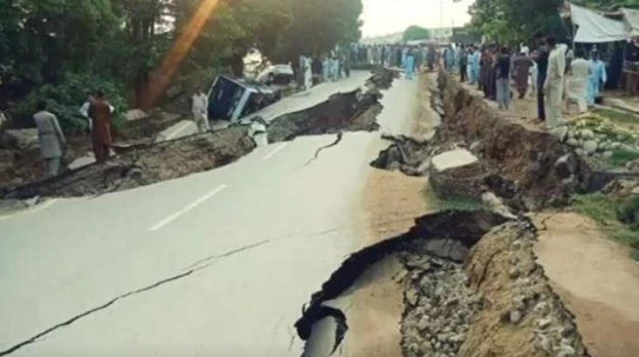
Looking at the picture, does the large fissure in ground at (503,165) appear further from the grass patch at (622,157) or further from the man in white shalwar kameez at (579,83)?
the man in white shalwar kameez at (579,83)

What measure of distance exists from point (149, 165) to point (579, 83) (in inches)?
329

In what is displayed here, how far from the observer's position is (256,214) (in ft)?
27.8

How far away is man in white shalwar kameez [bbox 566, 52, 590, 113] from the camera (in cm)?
1349

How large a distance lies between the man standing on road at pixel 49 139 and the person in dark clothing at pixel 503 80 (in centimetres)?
881

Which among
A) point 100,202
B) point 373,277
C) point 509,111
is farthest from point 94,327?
point 509,111

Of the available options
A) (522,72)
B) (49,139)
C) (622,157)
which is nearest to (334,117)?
(522,72)

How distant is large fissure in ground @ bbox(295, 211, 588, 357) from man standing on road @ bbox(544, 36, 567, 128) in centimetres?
374

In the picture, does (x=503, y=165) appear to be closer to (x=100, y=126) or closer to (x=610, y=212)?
(x=610, y=212)

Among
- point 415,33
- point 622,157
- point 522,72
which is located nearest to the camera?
point 622,157

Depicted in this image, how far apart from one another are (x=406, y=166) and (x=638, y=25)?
8.25m

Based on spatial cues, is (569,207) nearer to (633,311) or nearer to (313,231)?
(313,231)

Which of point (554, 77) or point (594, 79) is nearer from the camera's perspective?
point (554, 77)

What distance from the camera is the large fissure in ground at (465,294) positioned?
458 cm

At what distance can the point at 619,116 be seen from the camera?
42.3ft
